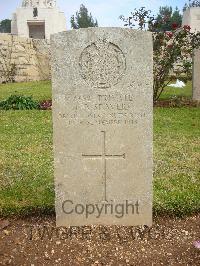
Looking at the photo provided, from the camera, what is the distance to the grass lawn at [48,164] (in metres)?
3.96

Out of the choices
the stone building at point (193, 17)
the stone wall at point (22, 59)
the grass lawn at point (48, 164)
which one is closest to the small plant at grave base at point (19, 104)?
the grass lawn at point (48, 164)

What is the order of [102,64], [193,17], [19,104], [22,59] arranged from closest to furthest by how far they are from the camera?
1. [102,64]
2. [19,104]
3. [22,59]
4. [193,17]

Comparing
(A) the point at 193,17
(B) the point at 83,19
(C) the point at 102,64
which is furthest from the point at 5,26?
(C) the point at 102,64

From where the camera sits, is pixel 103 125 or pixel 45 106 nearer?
pixel 103 125

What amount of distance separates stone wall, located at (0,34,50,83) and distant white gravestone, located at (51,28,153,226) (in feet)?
51.8

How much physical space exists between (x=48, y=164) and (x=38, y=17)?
3353 centimetres

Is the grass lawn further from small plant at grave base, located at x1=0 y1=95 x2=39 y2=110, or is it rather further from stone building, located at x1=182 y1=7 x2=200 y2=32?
stone building, located at x1=182 y1=7 x2=200 y2=32

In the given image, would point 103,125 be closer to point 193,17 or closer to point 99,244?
point 99,244

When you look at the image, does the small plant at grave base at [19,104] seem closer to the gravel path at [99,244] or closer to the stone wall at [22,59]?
the gravel path at [99,244]

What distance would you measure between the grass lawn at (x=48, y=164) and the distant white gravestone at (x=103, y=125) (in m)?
0.44

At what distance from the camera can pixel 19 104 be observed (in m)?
10.2

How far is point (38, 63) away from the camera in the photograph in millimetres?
21016

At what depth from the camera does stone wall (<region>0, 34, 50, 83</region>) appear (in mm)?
18875

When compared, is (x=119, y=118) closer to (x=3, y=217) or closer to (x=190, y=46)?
(x=3, y=217)
